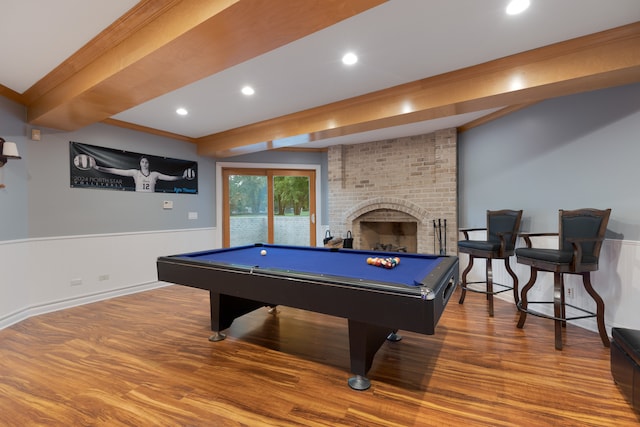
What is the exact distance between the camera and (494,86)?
261 cm

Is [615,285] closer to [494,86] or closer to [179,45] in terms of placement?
[494,86]

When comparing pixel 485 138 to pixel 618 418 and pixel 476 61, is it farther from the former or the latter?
pixel 618 418

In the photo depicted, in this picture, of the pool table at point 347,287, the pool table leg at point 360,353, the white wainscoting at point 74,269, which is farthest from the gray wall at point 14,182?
the pool table leg at point 360,353

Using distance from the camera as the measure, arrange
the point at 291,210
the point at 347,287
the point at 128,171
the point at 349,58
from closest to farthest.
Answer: the point at 347,287 → the point at 349,58 → the point at 128,171 → the point at 291,210

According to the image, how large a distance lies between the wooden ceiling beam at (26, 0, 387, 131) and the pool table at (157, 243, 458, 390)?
1.52 meters

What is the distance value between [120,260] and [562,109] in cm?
587

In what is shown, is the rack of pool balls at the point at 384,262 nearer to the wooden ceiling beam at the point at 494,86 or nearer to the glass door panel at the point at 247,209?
the wooden ceiling beam at the point at 494,86

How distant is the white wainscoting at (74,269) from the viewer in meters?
3.18

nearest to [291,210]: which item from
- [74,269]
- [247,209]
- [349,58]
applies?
[247,209]

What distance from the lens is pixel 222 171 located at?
18.6 ft

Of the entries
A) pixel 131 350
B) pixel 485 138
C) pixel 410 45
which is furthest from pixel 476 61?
pixel 131 350

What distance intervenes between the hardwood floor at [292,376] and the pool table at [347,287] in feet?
0.84

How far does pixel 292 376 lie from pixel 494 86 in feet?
9.67

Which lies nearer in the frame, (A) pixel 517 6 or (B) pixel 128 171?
(A) pixel 517 6
